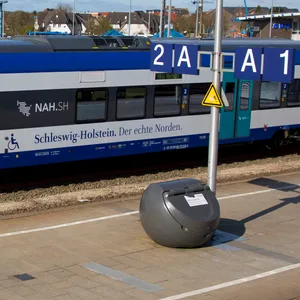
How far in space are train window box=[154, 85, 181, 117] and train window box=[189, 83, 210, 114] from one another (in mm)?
465

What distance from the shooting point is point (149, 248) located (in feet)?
34.9

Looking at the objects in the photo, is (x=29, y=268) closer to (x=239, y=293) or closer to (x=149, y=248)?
(x=149, y=248)

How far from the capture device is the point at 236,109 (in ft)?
62.8

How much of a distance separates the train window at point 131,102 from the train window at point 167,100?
1.44ft

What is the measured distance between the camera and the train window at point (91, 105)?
15742 mm

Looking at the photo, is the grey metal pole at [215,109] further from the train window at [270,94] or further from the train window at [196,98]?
the train window at [270,94]

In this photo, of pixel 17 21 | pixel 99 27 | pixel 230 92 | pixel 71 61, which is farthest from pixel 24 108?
pixel 17 21

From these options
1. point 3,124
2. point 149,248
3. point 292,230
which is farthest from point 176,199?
point 3,124

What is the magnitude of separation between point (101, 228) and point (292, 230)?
336 cm

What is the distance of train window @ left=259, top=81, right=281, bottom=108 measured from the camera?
19.8 m

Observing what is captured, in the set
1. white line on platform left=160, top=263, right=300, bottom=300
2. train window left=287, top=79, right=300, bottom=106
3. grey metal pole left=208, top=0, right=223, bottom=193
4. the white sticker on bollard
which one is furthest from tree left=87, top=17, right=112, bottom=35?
white line on platform left=160, top=263, right=300, bottom=300

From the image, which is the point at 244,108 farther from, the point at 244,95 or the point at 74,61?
the point at 74,61

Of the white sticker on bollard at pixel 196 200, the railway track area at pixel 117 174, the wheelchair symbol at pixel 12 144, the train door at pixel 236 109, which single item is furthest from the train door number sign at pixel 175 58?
the train door at pixel 236 109

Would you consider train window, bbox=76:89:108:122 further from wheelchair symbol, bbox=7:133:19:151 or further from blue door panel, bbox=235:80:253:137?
blue door panel, bbox=235:80:253:137
